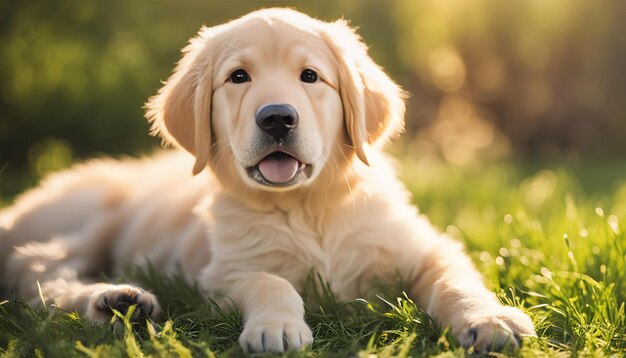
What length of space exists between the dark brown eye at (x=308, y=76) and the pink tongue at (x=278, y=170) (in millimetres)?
375

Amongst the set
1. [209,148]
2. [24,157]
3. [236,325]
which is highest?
[209,148]

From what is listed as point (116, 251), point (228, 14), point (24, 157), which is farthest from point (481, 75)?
point (116, 251)

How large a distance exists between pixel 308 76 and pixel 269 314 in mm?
1076

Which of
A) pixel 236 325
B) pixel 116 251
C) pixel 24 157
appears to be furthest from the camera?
pixel 24 157

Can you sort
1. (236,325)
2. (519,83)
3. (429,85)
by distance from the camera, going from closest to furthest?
(236,325) → (519,83) → (429,85)

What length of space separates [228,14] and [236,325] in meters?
8.37

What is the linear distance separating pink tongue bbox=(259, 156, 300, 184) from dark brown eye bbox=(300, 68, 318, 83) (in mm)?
375

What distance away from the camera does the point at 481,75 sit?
38.9ft

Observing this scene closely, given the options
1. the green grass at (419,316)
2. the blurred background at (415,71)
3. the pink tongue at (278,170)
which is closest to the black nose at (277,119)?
the pink tongue at (278,170)

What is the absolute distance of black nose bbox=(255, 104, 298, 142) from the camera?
2.67 meters

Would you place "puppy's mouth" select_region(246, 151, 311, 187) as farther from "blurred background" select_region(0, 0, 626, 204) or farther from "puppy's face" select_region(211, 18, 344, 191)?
"blurred background" select_region(0, 0, 626, 204)

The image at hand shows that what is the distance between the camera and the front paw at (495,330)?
7.45 feet

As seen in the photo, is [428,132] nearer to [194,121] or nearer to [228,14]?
[228,14]

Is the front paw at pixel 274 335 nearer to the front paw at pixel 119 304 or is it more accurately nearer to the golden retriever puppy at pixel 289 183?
the golden retriever puppy at pixel 289 183
